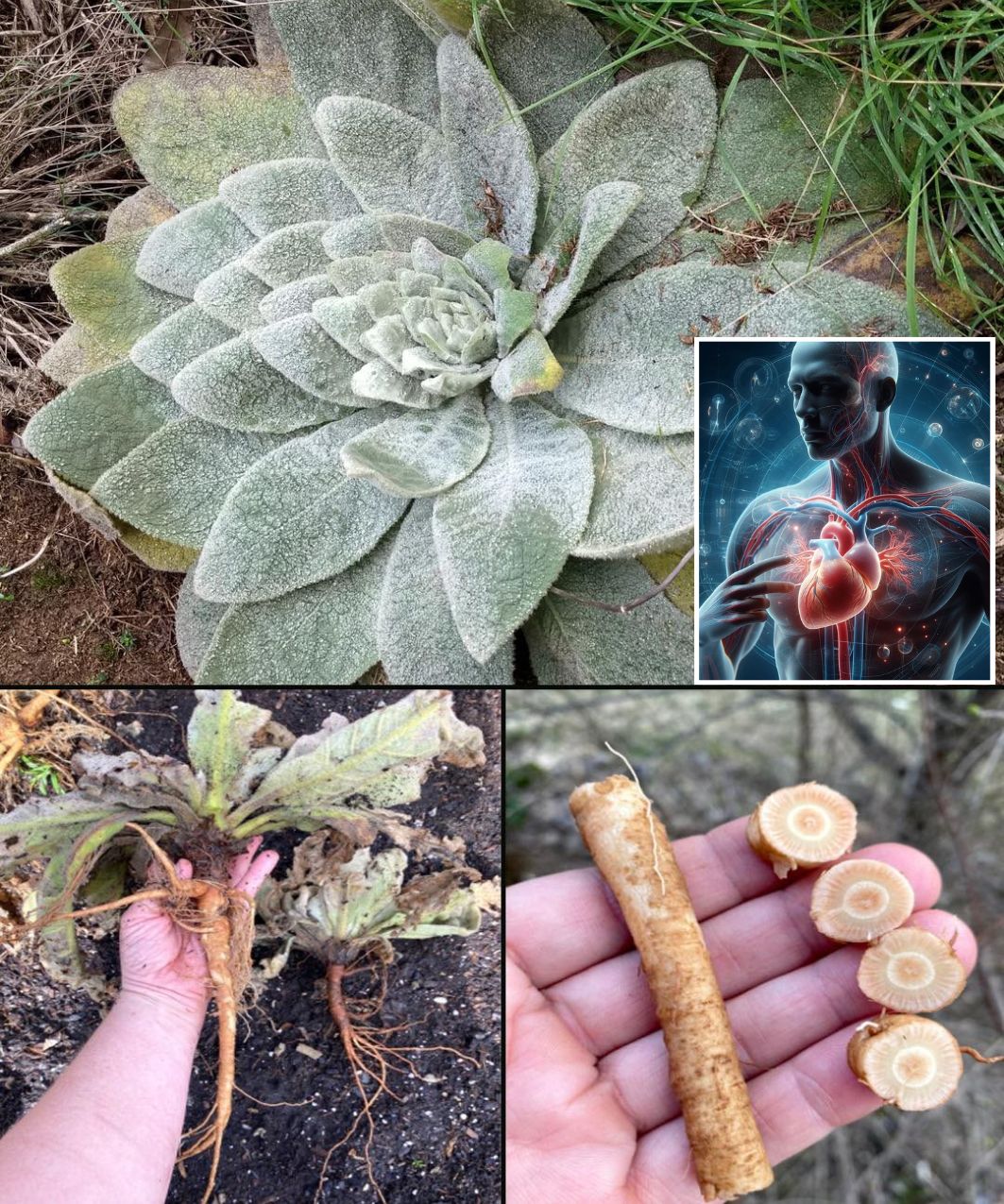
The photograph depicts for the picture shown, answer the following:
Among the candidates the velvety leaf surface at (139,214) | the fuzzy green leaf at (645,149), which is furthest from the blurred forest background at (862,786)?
the velvety leaf surface at (139,214)

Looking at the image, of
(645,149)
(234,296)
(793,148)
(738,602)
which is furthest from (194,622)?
(793,148)

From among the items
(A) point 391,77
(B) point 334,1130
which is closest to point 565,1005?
(B) point 334,1130

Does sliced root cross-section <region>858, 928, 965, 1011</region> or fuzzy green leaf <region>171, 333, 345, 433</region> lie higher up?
fuzzy green leaf <region>171, 333, 345, 433</region>

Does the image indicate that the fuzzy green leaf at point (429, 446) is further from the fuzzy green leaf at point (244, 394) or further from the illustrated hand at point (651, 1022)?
the illustrated hand at point (651, 1022)

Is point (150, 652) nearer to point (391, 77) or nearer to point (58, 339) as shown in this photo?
point (58, 339)

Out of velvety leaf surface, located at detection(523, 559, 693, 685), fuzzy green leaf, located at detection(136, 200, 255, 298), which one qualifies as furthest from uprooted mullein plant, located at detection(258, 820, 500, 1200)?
fuzzy green leaf, located at detection(136, 200, 255, 298)

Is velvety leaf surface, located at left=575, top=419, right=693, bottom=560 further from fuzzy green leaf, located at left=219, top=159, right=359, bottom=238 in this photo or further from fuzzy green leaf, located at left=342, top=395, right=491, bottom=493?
fuzzy green leaf, located at left=219, top=159, right=359, bottom=238
